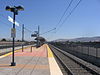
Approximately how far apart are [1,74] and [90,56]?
1246cm

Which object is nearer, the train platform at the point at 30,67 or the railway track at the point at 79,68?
the train platform at the point at 30,67

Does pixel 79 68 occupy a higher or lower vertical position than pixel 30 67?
lower

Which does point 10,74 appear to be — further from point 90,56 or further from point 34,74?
point 90,56

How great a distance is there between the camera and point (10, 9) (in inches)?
515

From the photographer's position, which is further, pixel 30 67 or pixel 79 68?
pixel 79 68

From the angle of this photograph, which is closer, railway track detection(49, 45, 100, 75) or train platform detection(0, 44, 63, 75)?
train platform detection(0, 44, 63, 75)

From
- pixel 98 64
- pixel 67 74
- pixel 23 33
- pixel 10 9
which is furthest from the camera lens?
pixel 23 33

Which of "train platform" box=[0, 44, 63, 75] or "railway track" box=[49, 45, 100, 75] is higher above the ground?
"train platform" box=[0, 44, 63, 75]

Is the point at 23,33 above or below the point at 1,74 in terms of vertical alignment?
above

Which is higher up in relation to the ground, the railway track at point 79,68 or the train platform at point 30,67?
the train platform at point 30,67

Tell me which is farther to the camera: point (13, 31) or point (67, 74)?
point (13, 31)

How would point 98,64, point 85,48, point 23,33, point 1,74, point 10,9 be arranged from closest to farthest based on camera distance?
1. point 1,74
2. point 10,9
3. point 98,64
4. point 85,48
5. point 23,33

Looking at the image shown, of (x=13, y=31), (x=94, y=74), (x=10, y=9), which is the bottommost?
(x=94, y=74)

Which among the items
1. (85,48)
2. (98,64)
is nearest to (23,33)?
(85,48)
